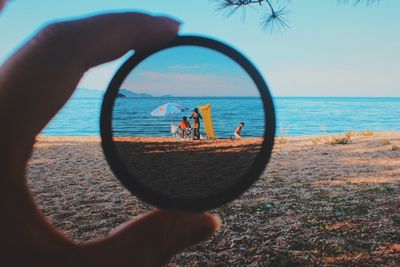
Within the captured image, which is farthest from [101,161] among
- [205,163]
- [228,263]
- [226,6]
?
[205,163]

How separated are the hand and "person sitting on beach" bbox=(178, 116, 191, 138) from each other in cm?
62

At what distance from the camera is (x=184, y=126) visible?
247cm

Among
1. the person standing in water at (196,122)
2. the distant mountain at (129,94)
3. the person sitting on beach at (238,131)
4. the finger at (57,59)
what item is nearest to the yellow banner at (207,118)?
the person standing in water at (196,122)

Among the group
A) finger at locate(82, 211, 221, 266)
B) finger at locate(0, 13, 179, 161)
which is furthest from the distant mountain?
finger at locate(82, 211, 221, 266)

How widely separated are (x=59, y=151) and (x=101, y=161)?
303 cm

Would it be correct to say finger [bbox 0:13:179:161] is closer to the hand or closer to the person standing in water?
the hand

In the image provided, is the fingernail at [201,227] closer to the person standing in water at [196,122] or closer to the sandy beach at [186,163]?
the sandy beach at [186,163]

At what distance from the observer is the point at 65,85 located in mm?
1691

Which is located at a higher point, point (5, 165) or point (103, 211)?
point (5, 165)

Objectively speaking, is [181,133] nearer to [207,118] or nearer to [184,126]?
[184,126]

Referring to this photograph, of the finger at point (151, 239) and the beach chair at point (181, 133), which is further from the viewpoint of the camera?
the beach chair at point (181, 133)

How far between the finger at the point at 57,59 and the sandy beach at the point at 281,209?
57 centimetres

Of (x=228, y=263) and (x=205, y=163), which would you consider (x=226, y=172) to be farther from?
(x=228, y=263)

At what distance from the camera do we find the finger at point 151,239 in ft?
5.19
